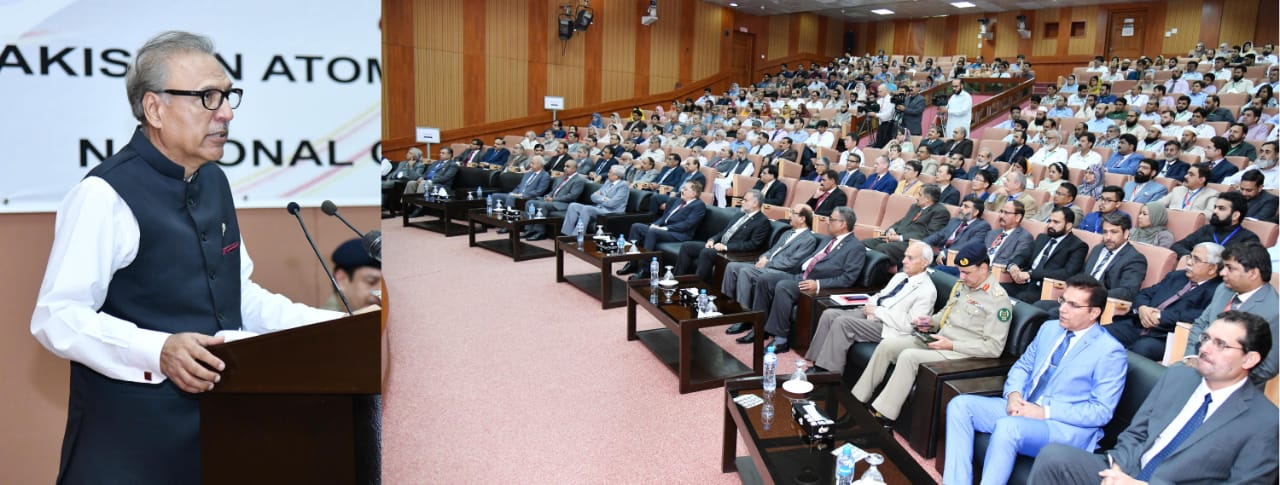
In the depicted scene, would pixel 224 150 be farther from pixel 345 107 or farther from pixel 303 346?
pixel 303 346

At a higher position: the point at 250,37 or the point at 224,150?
the point at 250,37

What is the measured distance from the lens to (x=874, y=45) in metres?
21.3

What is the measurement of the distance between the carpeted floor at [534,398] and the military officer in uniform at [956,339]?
1.24ft

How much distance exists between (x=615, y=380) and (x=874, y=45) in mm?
19896

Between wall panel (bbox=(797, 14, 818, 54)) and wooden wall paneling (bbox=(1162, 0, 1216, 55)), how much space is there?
812 cm

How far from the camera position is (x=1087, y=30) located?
55.9 feet

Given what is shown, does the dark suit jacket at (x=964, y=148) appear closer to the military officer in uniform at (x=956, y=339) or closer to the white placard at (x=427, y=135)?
the military officer in uniform at (x=956, y=339)

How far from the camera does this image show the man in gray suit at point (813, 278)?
4281mm

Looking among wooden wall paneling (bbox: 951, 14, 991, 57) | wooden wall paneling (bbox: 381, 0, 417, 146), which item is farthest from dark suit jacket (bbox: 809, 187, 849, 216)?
wooden wall paneling (bbox: 951, 14, 991, 57)

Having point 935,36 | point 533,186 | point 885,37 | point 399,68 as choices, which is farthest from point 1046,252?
point 885,37

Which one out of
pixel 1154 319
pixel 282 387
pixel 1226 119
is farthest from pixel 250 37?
pixel 1226 119

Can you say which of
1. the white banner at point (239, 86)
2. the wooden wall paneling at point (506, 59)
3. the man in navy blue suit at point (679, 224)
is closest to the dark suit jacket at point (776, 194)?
the man in navy blue suit at point (679, 224)

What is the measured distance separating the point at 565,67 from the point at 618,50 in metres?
1.56

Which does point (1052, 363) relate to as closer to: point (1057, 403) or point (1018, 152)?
point (1057, 403)
